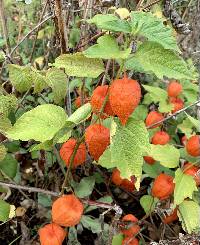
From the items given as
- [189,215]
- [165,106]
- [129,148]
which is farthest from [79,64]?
[165,106]

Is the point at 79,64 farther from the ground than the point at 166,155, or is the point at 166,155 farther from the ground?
the point at 79,64

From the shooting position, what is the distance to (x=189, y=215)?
1.46 m

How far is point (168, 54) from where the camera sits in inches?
38.3

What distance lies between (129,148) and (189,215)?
55 centimetres

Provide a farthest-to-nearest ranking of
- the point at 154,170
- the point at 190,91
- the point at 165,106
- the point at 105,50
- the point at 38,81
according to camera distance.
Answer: the point at 190,91, the point at 165,106, the point at 154,170, the point at 38,81, the point at 105,50

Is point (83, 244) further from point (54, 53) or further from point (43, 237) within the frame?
point (54, 53)

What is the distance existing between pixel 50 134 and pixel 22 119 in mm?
99

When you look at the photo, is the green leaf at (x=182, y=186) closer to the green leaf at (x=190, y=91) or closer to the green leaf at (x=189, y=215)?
the green leaf at (x=189, y=215)

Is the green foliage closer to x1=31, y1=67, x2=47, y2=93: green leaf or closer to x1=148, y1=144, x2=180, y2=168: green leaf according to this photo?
x1=148, y1=144, x2=180, y2=168: green leaf

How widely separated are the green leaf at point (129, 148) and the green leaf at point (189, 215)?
500 millimetres

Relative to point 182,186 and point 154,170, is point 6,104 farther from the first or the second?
point 154,170

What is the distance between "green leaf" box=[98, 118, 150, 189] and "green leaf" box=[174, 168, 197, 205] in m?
0.38

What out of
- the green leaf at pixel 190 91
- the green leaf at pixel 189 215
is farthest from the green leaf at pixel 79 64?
the green leaf at pixel 190 91

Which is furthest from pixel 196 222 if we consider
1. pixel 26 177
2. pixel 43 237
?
pixel 26 177
